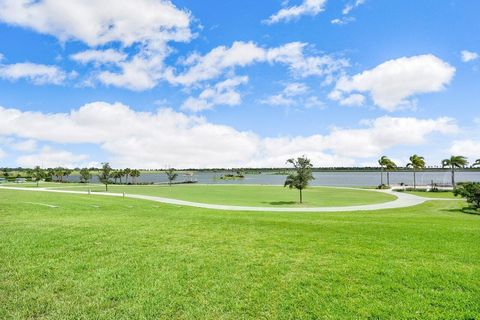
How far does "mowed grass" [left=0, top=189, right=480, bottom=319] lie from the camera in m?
5.76

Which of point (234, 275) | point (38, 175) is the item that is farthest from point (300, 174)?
point (38, 175)

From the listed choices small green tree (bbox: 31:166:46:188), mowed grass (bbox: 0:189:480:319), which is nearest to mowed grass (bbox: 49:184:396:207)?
mowed grass (bbox: 0:189:480:319)

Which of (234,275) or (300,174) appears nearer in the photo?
(234,275)

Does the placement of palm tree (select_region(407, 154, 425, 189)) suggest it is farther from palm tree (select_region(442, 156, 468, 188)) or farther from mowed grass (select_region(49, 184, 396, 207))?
mowed grass (select_region(49, 184, 396, 207))

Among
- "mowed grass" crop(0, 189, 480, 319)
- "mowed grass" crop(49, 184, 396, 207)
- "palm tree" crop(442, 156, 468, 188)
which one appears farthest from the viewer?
"palm tree" crop(442, 156, 468, 188)

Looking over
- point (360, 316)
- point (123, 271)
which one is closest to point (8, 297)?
point (123, 271)

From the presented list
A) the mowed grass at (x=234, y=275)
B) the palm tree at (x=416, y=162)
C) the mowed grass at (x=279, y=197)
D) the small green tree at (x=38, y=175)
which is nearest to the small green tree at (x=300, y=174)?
the mowed grass at (x=279, y=197)

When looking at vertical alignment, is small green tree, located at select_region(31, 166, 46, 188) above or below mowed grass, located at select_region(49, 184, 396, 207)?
above

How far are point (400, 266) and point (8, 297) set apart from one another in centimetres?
896

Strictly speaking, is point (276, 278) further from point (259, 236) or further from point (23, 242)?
point (23, 242)

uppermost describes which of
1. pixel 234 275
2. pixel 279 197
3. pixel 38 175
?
pixel 38 175

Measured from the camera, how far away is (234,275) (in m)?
7.45

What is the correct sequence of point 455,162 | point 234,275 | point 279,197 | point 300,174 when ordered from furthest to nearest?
point 455,162 < point 279,197 < point 300,174 < point 234,275

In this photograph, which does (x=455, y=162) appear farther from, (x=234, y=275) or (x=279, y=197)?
(x=234, y=275)
